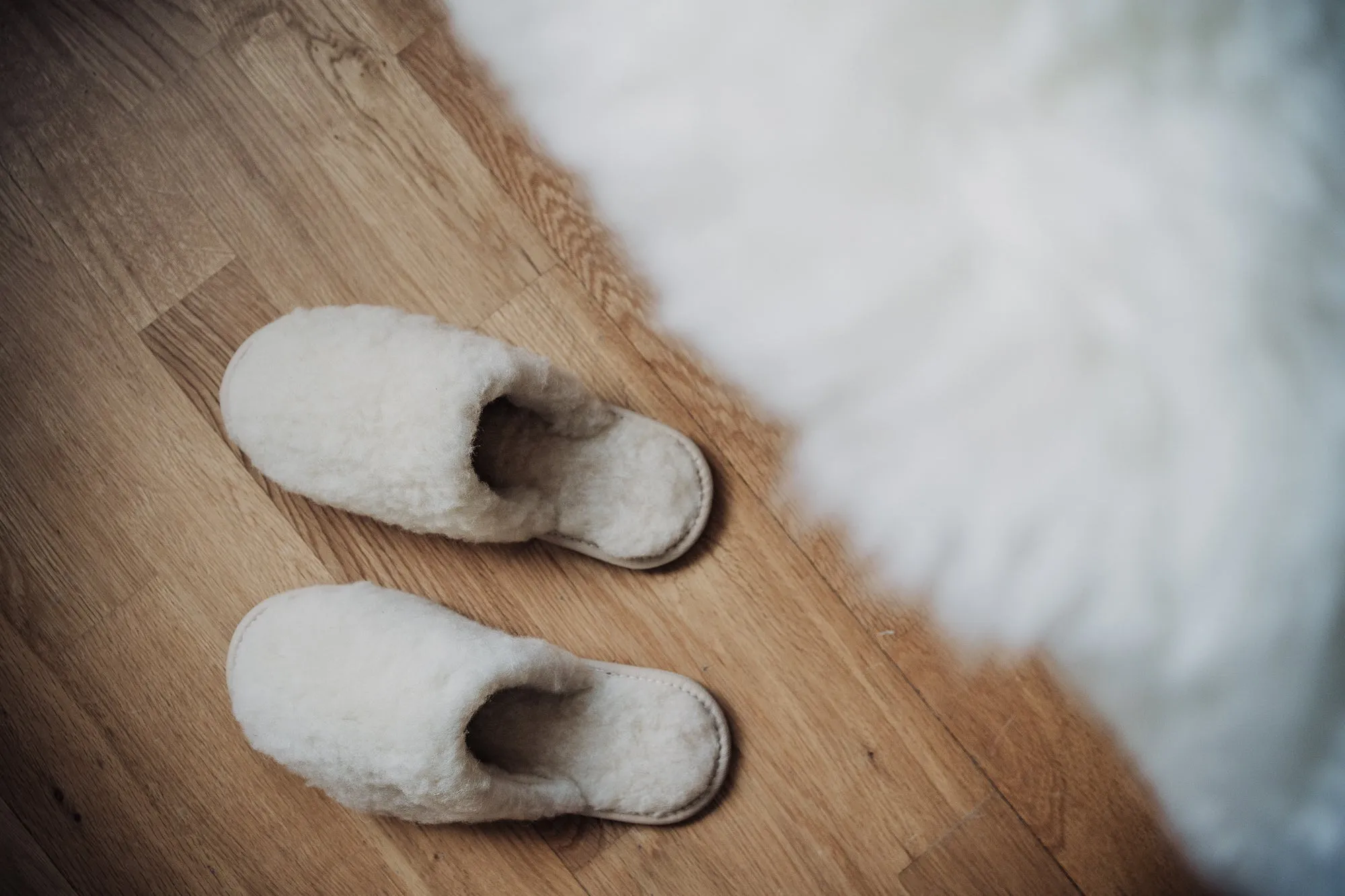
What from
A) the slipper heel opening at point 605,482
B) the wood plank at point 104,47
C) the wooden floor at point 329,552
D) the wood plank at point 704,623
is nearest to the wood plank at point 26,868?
the wooden floor at point 329,552

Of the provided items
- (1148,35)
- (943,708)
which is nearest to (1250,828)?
(943,708)

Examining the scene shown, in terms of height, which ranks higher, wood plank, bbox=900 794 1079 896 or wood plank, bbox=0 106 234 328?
wood plank, bbox=0 106 234 328

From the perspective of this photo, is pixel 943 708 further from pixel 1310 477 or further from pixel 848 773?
pixel 1310 477

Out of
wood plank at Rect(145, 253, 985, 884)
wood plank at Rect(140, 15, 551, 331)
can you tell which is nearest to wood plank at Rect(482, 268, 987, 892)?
wood plank at Rect(145, 253, 985, 884)

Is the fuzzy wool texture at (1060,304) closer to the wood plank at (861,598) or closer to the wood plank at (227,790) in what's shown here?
the wood plank at (861,598)

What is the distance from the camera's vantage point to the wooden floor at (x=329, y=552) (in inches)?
28.6

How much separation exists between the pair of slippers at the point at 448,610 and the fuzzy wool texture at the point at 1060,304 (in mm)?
131

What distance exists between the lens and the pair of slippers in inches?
25.4

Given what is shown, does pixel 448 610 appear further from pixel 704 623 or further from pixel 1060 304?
pixel 1060 304

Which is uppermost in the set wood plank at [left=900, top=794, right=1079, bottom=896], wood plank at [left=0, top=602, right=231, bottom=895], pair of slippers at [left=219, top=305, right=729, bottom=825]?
pair of slippers at [left=219, top=305, right=729, bottom=825]

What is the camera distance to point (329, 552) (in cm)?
75

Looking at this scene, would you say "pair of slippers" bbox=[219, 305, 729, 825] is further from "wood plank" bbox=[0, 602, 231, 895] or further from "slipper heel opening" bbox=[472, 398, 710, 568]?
"wood plank" bbox=[0, 602, 231, 895]

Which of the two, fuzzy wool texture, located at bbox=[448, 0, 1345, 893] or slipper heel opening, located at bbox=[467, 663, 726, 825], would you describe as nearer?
fuzzy wool texture, located at bbox=[448, 0, 1345, 893]

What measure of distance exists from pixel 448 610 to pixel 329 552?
12cm
